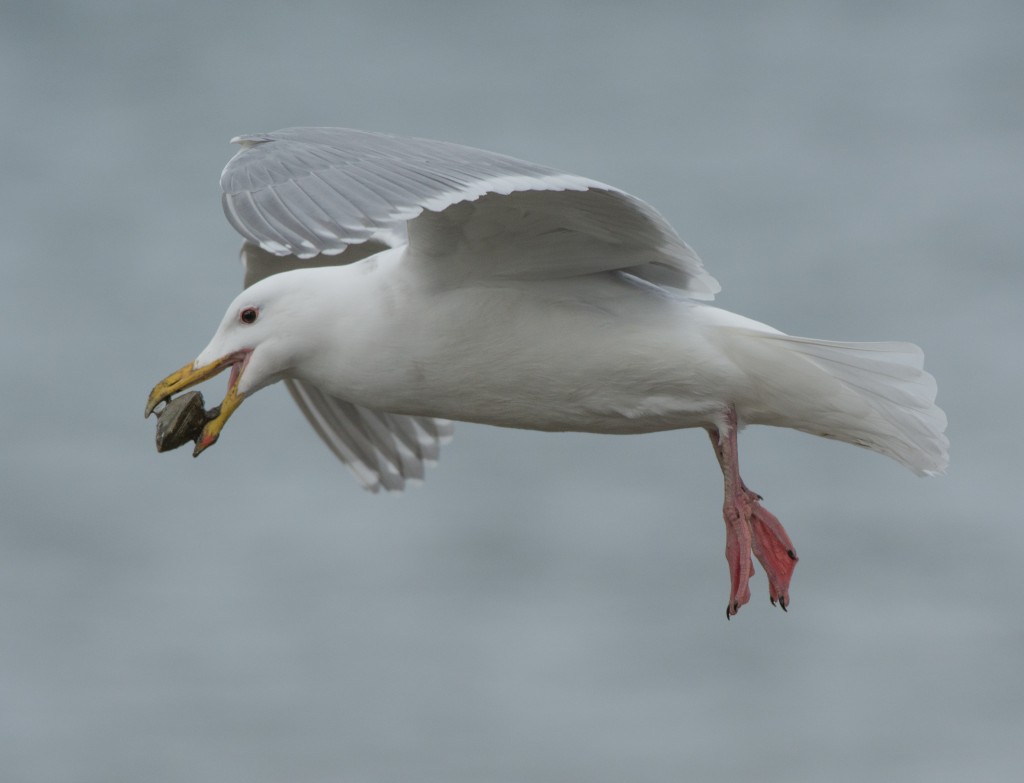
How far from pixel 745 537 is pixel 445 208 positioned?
1.69 metres

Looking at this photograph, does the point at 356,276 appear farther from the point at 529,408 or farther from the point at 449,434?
the point at 449,434

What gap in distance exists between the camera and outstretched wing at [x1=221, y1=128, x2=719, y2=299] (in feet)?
18.6

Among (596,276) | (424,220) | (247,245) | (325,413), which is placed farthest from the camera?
(325,413)

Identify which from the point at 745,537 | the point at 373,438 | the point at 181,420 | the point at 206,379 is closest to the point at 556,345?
the point at 745,537

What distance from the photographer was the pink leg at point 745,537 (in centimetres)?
688

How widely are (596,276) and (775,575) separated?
1186 mm

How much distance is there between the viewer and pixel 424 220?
637 cm

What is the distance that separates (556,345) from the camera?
6652 millimetres

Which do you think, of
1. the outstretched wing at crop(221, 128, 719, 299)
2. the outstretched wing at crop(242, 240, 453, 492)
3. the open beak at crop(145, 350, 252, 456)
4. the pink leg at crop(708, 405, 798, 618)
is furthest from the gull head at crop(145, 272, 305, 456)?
the outstretched wing at crop(242, 240, 453, 492)

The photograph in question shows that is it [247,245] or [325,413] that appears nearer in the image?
[247,245]

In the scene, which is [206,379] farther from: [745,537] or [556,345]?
[745,537]

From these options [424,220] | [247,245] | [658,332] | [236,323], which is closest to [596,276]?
[658,332]

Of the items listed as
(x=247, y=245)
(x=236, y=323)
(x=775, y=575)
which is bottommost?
(x=775, y=575)

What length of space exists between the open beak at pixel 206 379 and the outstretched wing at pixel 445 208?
2.31ft
